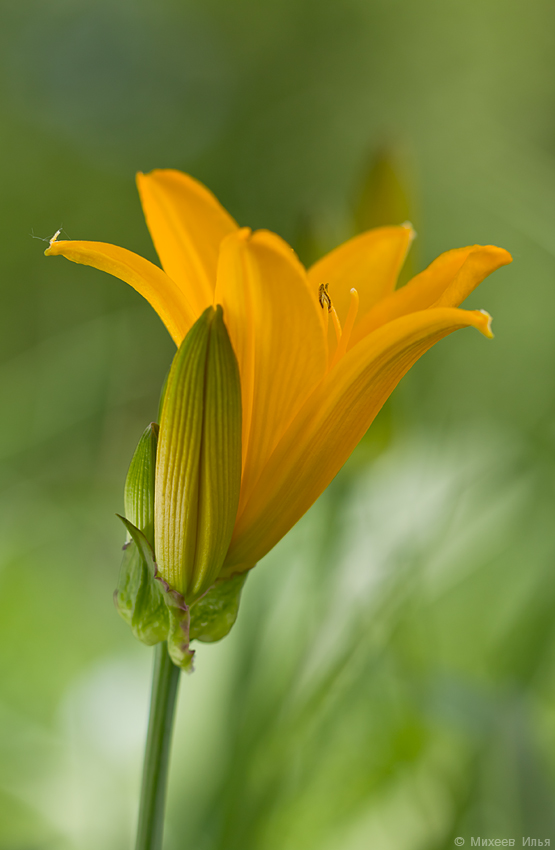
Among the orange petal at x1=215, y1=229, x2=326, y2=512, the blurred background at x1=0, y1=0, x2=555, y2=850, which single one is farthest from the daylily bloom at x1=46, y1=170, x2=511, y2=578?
the blurred background at x1=0, y1=0, x2=555, y2=850

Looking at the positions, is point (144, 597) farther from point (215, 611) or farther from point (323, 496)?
point (323, 496)

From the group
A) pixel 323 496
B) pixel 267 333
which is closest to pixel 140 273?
pixel 267 333

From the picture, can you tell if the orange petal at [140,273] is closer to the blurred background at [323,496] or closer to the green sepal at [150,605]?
the green sepal at [150,605]

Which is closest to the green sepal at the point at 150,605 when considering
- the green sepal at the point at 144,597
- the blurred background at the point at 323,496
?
the green sepal at the point at 144,597

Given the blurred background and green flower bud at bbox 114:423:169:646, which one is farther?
the blurred background

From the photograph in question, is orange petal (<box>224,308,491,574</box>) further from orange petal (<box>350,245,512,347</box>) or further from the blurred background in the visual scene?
the blurred background
